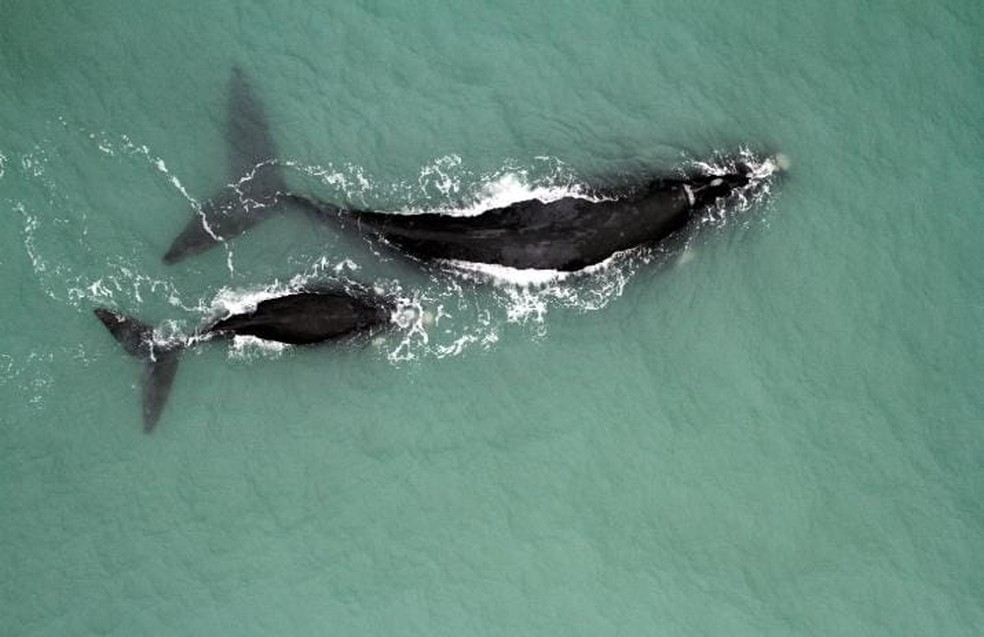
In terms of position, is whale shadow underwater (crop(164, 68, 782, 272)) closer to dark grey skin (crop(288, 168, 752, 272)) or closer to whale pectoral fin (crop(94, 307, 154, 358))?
dark grey skin (crop(288, 168, 752, 272))

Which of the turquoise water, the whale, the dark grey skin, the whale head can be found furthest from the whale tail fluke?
the whale head

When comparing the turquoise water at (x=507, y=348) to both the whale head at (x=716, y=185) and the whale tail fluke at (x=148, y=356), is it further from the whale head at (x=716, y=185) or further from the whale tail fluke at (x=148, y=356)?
the whale head at (x=716, y=185)

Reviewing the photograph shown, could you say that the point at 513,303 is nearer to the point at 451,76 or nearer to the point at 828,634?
the point at 451,76

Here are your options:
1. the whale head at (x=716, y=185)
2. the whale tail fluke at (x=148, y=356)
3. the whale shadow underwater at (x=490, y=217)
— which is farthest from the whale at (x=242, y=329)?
the whale head at (x=716, y=185)

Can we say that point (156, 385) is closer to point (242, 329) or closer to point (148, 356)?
point (148, 356)

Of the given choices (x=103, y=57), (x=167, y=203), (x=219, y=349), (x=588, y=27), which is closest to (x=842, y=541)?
(x=588, y=27)

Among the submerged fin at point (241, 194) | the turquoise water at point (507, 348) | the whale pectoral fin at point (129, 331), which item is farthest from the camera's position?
the submerged fin at point (241, 194)

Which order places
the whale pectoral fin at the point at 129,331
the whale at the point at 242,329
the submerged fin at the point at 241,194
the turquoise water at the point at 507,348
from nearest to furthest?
the whale at the point at 242,329, the turquoise water at the point at 507,348, the whale pectoral fin at the point at 129,331, the submerged fin at the point at 241,194
